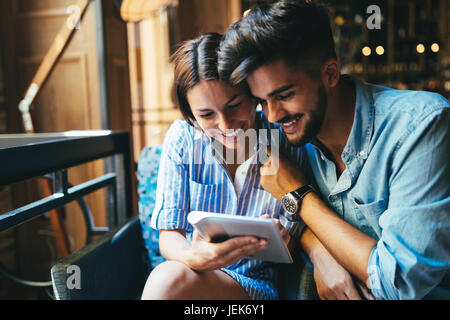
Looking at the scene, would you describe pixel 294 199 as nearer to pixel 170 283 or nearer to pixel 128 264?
pixel 170 283

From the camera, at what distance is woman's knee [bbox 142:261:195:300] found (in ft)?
3.11

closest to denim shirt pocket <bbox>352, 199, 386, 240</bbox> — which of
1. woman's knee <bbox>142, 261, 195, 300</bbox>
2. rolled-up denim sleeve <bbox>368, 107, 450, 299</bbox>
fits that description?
rolled-up denim sleeve <bbox>368, 107, 450, 299</bbox>

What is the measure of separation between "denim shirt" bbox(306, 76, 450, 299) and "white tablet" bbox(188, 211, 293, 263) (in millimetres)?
239

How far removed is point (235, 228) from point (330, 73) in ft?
1.73

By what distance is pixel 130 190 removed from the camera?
1.76 meters

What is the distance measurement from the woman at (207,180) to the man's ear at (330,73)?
0.22 metres

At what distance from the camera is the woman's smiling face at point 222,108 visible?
1094 millimetres

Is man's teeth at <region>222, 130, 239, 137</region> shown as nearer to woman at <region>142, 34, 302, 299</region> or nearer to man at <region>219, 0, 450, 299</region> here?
woman at <region>142, 34, 302, 299</region>

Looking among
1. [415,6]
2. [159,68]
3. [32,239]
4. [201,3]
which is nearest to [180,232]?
[32,239]

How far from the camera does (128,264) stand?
1400mm

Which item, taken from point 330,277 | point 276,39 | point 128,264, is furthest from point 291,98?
point 128,264

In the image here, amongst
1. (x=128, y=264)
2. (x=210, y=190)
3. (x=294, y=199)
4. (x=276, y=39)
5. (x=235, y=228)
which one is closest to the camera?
(x=235, y=228)

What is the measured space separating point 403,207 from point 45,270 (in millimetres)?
2373

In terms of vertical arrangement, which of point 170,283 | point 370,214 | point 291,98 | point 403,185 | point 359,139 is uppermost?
point 291,98
